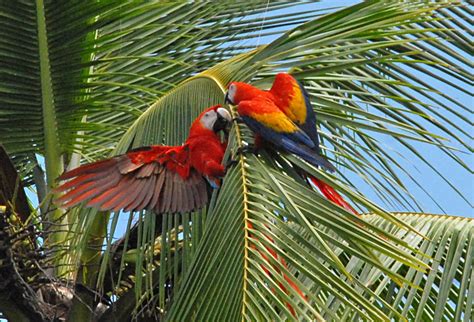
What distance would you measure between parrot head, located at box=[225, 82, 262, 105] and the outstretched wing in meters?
0.19

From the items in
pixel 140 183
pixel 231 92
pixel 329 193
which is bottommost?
pixel 329 193

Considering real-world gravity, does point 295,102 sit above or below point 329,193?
above

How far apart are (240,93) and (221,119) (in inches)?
3.7

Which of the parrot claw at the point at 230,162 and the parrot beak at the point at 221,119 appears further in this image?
Result: the parrot beak at the point at 221,119

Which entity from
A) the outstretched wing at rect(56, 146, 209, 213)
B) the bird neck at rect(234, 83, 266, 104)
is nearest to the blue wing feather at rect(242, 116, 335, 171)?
the bird neck at rect(234, 83, 266, 104)

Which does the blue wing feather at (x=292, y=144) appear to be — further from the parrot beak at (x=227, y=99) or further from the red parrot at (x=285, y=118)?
the parrot beak at (x=227, y=99)

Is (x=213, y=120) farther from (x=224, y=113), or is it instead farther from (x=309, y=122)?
(x=309, y=122)

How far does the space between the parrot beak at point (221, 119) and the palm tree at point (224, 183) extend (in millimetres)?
53

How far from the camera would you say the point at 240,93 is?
2.63m

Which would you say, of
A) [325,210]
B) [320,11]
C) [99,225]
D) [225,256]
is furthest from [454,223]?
[320,11]

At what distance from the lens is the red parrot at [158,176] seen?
2.47 metres

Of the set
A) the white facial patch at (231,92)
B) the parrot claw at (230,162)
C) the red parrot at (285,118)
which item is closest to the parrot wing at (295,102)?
the red parrot at (285,118)

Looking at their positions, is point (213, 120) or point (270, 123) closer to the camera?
point (270, 123)

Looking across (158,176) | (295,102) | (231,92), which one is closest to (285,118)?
(295,102)
